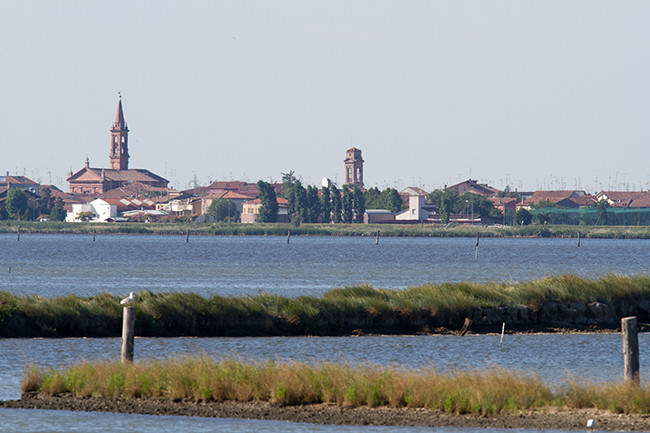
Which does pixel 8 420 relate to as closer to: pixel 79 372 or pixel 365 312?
pixel 79 372

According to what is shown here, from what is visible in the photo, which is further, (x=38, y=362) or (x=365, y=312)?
(x=365, y=312)

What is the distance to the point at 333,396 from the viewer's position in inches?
858

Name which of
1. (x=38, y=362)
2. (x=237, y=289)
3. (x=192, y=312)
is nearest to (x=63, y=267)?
(x=237, y=289)

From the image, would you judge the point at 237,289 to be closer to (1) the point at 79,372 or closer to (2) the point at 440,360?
(2) the point at 440,360

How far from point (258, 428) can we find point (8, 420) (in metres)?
5.08

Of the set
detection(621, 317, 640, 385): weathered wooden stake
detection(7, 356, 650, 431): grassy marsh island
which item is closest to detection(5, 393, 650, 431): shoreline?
detection(7, 356, 650, 431): grassy marsh island

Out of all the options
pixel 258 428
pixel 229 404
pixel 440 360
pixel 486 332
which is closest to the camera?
pixel 258 428

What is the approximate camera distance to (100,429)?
20703 mm

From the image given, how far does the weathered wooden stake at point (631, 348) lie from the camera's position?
68.0 ft

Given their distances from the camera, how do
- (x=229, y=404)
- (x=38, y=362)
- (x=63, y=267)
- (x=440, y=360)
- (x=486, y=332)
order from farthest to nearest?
(x=63, y=267), (x=486, y=332), (x=440, y=360), (x=38, y=362), (x=229, y=404)

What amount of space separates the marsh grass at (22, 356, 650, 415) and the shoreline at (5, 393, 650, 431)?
0.18 m

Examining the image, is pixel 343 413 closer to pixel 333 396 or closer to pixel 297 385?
pixel 333 396

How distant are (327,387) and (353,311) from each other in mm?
15702

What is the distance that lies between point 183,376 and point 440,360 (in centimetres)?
1047
